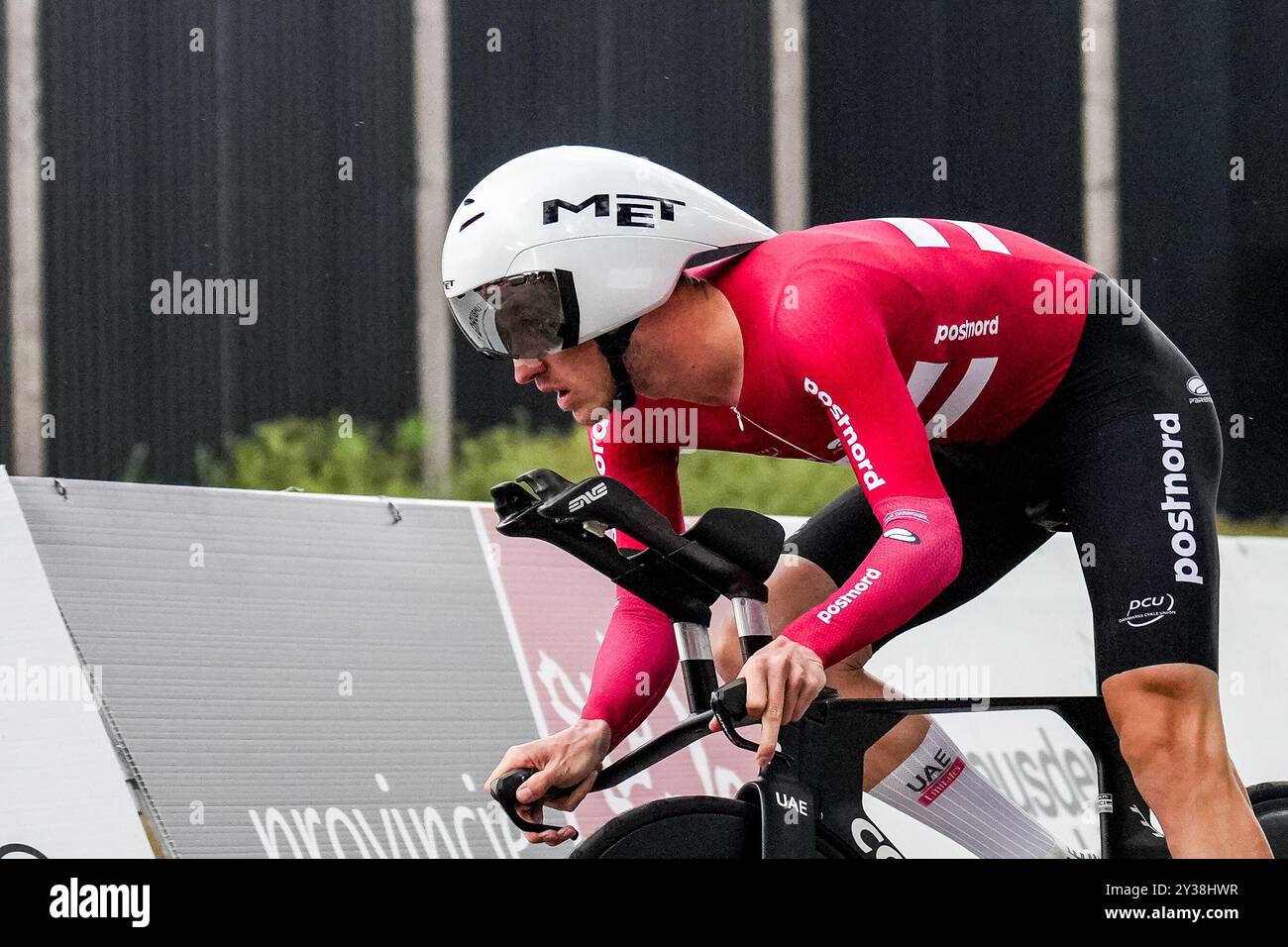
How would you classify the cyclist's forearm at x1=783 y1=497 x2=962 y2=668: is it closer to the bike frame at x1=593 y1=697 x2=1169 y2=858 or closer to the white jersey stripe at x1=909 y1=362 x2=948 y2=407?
the bike frame at x1=593 y1=697 x2=1169 y2=858

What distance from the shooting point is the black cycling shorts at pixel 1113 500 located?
2354mm

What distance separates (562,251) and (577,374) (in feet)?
0.74

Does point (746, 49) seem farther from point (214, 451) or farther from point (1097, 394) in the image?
point (1097, 394)

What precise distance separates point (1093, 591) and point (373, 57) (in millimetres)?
5765

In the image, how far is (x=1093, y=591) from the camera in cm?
244

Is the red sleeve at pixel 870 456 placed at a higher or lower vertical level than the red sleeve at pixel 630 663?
higher

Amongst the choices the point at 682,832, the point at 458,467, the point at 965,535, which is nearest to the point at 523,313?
the point at 682,832

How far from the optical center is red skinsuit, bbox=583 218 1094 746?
208cm

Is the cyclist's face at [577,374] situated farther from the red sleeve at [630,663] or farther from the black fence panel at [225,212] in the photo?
the black fence panel at [225,212]

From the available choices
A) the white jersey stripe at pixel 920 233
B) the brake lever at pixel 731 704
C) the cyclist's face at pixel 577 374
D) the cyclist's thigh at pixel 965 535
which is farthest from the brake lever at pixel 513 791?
the white jersey stripe at pixel 920 233

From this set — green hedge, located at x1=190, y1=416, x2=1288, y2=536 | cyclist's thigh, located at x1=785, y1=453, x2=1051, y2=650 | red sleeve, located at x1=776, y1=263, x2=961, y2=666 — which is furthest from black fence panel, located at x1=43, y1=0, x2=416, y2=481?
red sleeve, located at x1=776, y1=263, x2=961, y2=666

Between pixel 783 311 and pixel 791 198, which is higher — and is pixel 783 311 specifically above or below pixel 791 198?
below

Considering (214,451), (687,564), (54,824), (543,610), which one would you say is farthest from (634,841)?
(214,451)

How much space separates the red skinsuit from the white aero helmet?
0.17 metres
